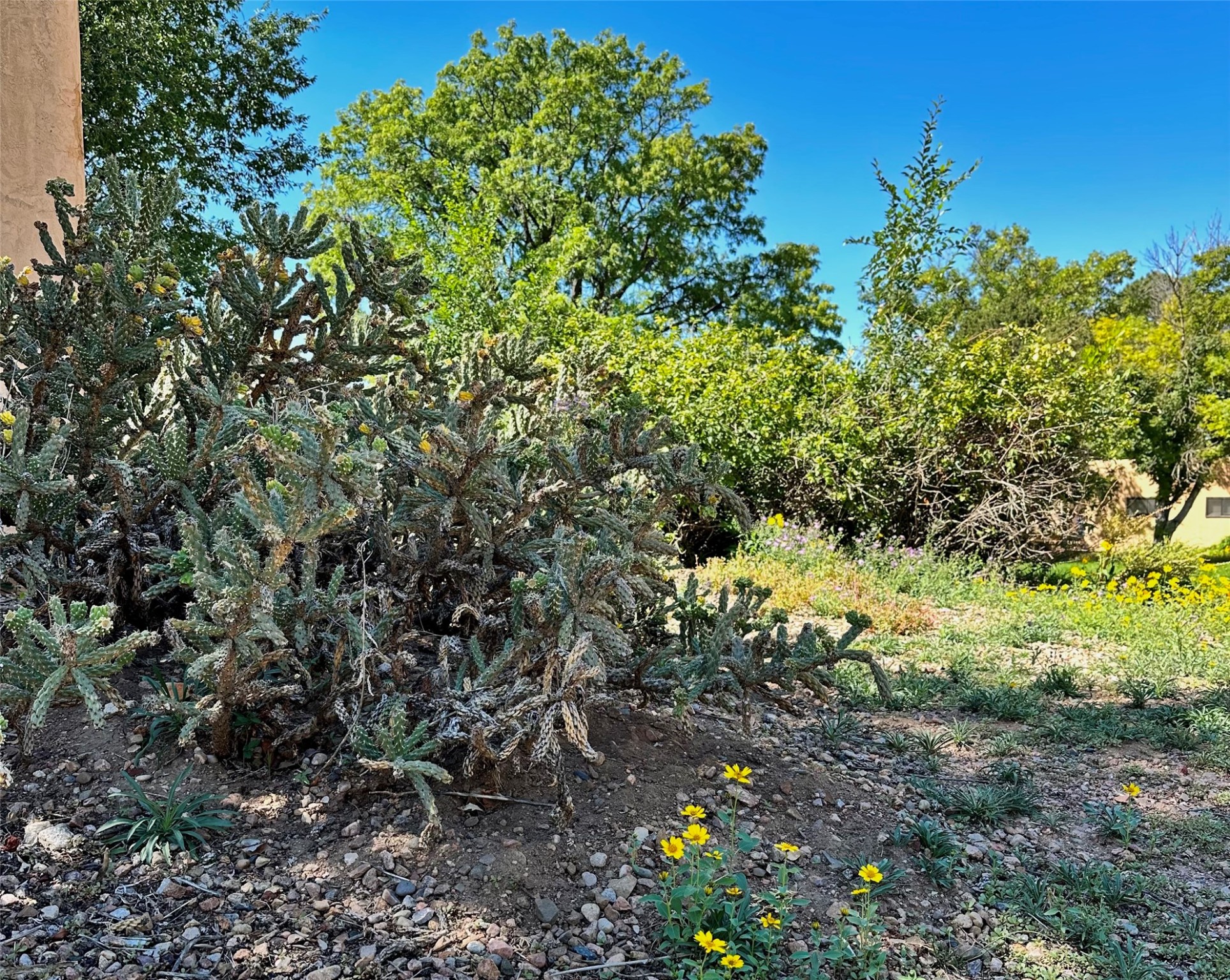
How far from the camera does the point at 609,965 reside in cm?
179

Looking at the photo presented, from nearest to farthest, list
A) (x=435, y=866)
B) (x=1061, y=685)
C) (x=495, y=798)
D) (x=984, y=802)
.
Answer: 1. (x=435, y=866)
2. (x=495, y=798)
3. (x=984, y=802)
4. (x=1061, y=685)

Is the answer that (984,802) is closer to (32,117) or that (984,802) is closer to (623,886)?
(623,886)

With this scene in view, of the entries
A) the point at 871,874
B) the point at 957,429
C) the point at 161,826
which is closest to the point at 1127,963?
the point at 871,874

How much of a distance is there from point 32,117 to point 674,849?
3.68m

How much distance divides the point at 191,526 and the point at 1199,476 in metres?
18.1

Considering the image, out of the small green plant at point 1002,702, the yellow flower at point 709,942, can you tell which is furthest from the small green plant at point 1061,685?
the yellow flower at point 709,942

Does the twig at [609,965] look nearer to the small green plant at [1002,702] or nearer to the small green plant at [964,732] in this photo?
the small green plant at [964,732]

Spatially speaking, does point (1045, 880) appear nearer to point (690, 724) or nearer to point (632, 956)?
point (690, 724)

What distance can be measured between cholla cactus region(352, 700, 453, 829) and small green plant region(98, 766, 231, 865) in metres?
0.38

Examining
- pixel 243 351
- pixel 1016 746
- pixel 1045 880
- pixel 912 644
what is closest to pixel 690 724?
pixel 1045 880

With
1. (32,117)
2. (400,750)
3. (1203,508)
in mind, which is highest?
(32,117)

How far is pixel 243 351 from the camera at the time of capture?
2.58 metres

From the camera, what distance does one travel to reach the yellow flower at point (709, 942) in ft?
5.63

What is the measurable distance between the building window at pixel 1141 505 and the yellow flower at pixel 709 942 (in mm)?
16381
